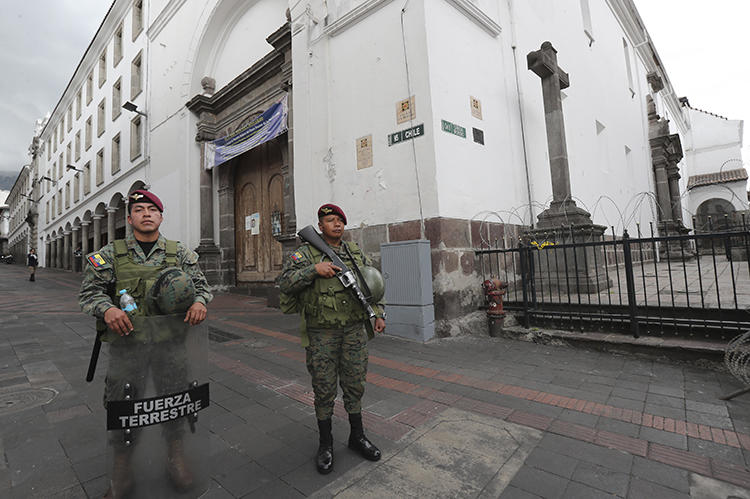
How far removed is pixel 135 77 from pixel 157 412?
1912cm

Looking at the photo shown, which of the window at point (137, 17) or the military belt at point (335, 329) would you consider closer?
the military belt at point (335, 329)

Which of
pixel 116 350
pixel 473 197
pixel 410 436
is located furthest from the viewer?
pixel 473 197

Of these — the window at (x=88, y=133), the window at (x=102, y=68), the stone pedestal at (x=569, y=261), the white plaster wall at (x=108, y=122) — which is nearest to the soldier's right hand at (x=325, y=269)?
the stone pedestal at (x=569, y=261)

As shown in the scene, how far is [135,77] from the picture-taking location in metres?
15.8

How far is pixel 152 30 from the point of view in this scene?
47.3ft

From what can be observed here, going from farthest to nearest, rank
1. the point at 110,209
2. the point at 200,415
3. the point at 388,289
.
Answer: the point at 110,209 < the point at 388,289 < the point at 200,415

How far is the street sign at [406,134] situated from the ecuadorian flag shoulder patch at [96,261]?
4.72 metres

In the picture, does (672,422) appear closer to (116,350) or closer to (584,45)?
(116,350)

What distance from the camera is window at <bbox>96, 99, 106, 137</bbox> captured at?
63.1 feet

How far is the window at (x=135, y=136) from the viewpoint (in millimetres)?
15258

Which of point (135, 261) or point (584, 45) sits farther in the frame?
point (584, 45)

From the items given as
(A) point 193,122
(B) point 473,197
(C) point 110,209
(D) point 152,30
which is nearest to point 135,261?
(B) point 473,197

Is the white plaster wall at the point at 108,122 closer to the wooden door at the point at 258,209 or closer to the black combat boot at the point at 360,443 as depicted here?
the wooden door at the point at 258,209

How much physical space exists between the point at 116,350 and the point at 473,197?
18.1 feet
